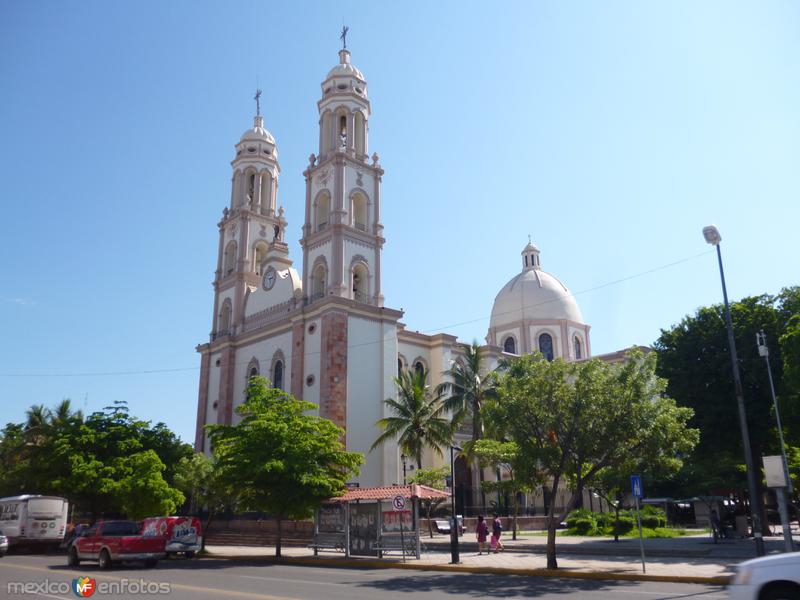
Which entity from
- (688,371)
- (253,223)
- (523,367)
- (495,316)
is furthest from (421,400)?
(495,316)

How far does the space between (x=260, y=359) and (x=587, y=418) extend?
30.3 m

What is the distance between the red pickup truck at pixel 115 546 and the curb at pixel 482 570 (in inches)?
194

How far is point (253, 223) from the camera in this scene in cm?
5125

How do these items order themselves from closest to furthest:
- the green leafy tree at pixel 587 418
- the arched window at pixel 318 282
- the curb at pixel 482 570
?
the curb at pixel 482 570 → the green leafy tree at pixel 587 418 → the arched window at pixel 318 282

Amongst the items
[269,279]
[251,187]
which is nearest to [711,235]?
[269,279]

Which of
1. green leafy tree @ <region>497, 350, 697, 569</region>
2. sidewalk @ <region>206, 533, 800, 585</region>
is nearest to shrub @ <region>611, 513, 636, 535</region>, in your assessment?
sidewalk @ <region>206, 533, 800, 585</region>

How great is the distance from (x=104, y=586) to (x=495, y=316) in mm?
50489

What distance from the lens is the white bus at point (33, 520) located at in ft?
93.7

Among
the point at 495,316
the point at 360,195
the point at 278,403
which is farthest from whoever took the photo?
the point at 495,316

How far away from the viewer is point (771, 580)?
789 centimetres

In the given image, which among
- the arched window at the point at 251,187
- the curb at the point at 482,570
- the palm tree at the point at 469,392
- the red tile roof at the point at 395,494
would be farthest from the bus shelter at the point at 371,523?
the arched window at the point at 251,187

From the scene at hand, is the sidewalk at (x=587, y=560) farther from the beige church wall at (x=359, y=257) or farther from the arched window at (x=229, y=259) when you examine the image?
the arched window at (x=229, y=259)

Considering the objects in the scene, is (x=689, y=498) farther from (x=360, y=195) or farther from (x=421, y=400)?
(x=360, y=195)

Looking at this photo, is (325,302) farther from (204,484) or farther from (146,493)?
(146,493)
